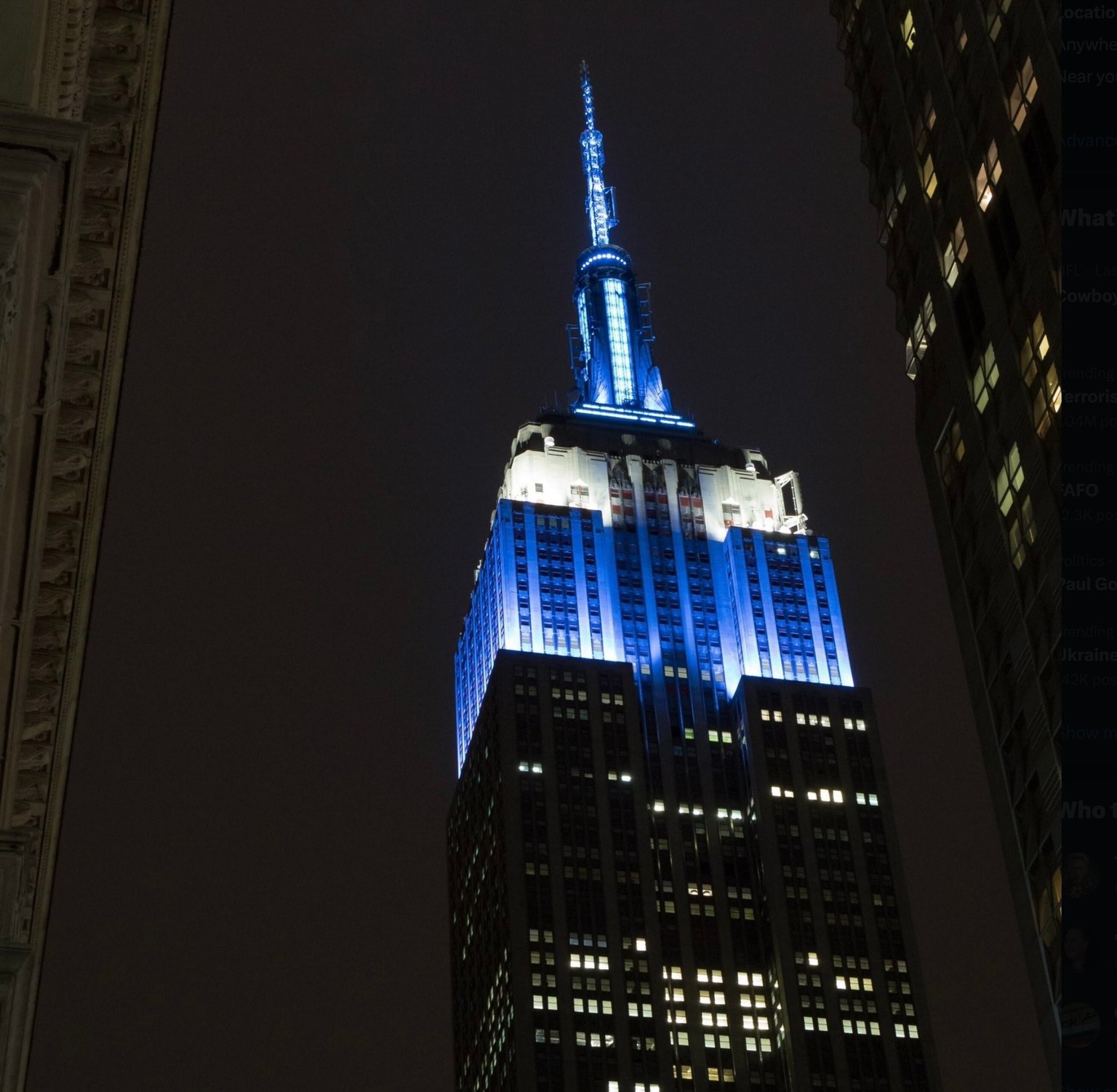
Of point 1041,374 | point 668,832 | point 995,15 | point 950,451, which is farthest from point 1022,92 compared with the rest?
point 668,832

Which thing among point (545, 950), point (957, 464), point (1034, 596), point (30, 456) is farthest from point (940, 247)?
point (545, 950)

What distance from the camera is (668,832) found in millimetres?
176875

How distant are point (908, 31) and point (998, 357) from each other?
17.6m

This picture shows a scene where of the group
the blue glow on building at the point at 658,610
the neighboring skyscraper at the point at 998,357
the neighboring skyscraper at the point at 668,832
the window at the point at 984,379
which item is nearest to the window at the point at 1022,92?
the neighboring skyscraper at the point at 998,357

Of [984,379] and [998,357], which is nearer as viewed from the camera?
[998,357]

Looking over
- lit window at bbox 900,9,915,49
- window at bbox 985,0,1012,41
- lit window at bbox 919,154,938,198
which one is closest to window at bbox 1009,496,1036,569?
lit window at bbox 919,154,938,198

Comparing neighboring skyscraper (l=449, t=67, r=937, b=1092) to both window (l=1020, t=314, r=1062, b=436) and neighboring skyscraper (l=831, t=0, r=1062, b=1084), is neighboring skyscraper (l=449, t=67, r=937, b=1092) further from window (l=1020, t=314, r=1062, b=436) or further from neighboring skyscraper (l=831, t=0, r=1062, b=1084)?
window (l=1020, t=314, r=1062, b=436)

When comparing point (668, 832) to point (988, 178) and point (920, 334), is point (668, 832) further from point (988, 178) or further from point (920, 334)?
point (988, 178)

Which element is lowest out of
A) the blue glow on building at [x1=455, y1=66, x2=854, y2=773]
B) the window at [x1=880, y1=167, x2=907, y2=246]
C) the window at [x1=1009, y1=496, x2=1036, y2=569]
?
the window at [x1=1009, y1=496, x2=1036, y2=569]

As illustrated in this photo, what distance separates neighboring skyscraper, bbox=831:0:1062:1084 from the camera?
58312 millimetres

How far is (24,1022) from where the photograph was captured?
45.9 meters

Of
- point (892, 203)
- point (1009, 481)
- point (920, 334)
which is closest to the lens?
point (1009, 481)

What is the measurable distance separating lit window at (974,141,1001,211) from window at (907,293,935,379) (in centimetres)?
597

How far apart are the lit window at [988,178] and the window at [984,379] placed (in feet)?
16.8
